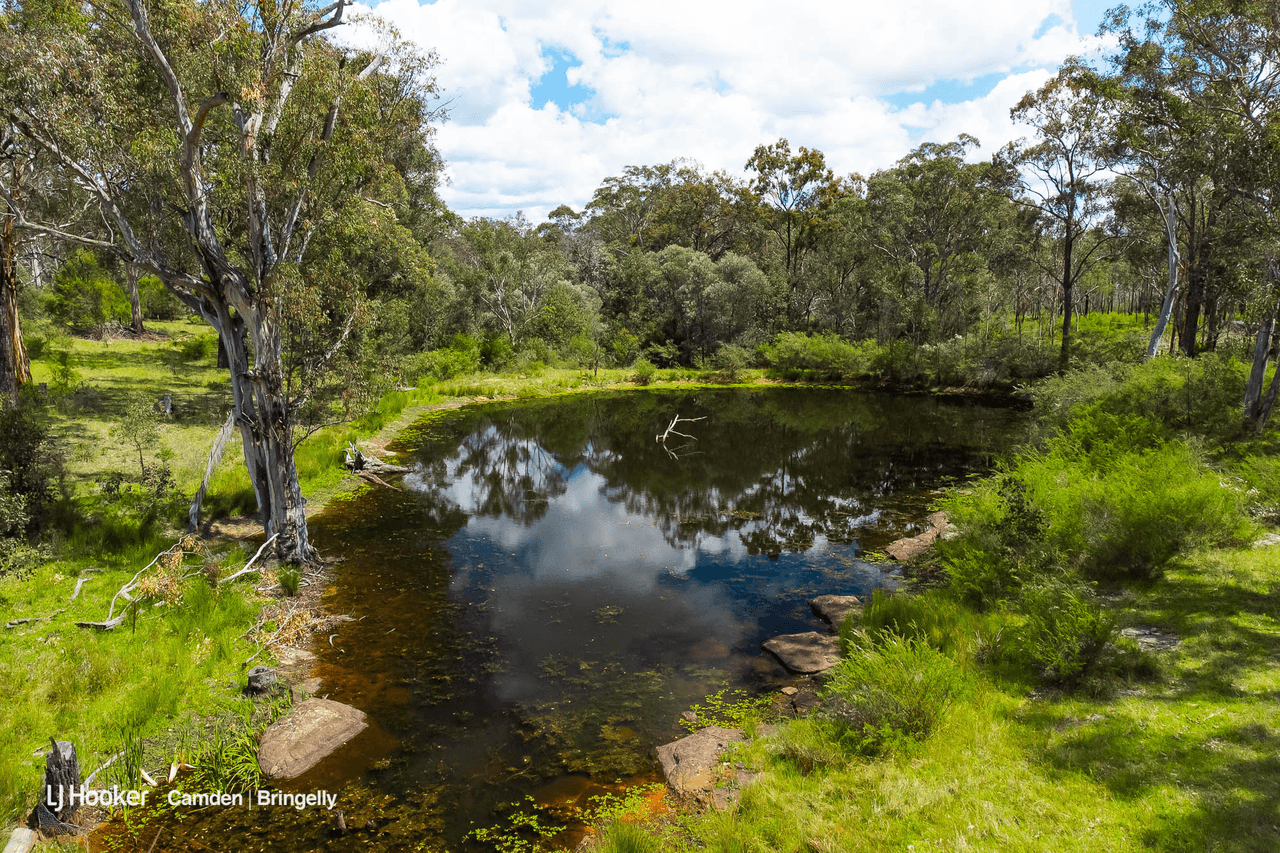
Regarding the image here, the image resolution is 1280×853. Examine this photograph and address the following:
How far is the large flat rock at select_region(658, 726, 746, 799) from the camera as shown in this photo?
664cm

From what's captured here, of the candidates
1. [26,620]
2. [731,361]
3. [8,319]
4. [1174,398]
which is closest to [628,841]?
[26,620]

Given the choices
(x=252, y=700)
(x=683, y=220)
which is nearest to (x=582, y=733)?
(x=252, y=700)

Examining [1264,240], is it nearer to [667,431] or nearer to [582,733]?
[582,733]

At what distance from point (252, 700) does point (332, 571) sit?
4.73 m

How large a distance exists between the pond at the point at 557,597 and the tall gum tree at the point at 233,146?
3.70 metres

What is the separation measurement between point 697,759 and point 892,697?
2.29 meters

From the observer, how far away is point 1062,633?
23.7 ft

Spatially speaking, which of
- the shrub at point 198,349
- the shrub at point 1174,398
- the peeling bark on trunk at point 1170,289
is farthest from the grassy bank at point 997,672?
Result: the shrub at point 198,349

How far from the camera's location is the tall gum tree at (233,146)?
9.47 m

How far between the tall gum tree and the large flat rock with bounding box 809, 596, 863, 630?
32.4ft

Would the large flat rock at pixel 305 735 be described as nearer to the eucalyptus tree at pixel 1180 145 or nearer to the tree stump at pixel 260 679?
the tree stump at pixel 260 679

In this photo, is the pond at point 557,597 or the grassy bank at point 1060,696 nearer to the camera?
the grassy bank at point 1060,696

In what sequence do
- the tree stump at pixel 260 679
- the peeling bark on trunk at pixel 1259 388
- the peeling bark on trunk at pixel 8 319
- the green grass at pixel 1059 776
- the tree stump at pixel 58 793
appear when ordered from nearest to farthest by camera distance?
the green grass at pixel 1059 776, the tree stump at pixel 58 793, the tree stump at pixel 260 679, the peeling bark on trunk at pixel 1259 388, the peeling bark on trunk at pixel 8 319

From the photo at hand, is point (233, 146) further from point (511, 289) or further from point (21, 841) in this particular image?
point (511, 289)
